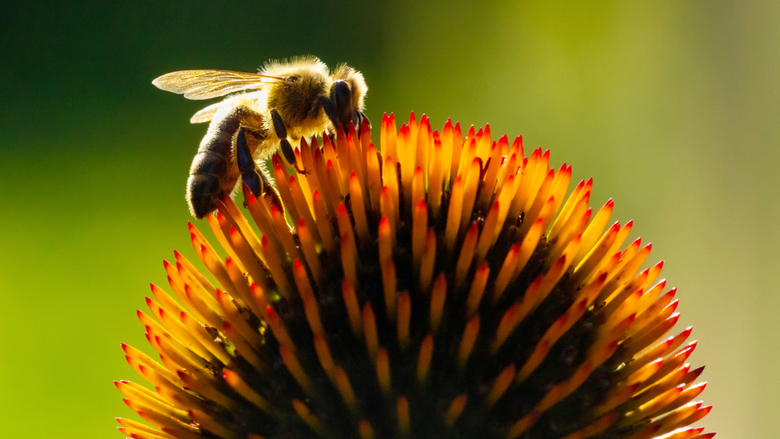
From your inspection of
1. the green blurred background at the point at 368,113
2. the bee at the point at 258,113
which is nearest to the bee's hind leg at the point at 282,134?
the bee at the point at 258,113

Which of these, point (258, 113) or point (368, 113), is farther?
point (368, 113)

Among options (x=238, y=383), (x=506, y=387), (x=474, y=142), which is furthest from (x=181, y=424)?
(x=474, y=142)

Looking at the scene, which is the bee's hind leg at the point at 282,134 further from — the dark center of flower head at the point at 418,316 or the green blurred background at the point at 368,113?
the green blurred background at the point at 368,113

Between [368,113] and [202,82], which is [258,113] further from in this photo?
[368,113]

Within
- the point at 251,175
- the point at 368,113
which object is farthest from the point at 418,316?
the point at 368,113

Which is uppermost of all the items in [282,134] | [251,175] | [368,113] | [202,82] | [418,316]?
[368,113]

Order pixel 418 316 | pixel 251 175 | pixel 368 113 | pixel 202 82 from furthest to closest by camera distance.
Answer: pixel 368 113
pixel 202 82
pixel 251 175
pixel 418 316

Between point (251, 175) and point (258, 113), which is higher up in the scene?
point (258, 113)

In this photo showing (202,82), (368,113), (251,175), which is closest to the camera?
(251,175)

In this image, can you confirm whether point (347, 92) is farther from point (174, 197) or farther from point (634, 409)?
point (174, 197)
